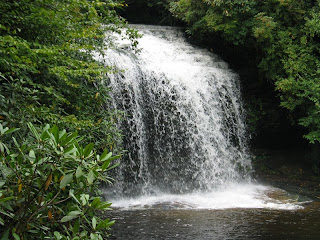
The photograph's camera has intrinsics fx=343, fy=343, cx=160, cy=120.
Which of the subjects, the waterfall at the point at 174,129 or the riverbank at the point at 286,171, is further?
the riverbank at the point at 286,171

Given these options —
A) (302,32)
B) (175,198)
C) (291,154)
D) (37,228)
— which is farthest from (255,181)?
(37,228)

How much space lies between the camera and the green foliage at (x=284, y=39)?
955 cm

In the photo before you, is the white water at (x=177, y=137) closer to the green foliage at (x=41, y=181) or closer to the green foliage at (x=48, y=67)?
the green foliage at (x=48, y=67)

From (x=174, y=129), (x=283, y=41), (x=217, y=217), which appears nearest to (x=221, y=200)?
(x=217, y=217)

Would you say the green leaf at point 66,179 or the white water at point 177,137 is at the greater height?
the green leaf at point 66,179

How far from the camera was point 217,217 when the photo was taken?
275 inches

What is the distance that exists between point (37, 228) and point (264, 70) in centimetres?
914

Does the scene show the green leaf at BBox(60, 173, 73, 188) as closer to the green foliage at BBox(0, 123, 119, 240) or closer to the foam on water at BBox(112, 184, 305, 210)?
the green foliage at BBox(0, 123, 119, 240)

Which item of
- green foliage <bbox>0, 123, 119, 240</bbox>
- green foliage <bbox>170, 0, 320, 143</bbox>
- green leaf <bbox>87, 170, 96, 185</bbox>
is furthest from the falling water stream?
green leaf <bbox>87, 170, 96, 185</bbox>

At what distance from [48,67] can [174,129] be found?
534 cm

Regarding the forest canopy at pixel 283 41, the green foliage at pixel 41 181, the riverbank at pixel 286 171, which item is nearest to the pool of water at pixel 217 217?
the riverbank at pixel 286 171

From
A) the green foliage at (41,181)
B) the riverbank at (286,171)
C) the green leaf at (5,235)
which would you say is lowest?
the riverbank at (286,171)

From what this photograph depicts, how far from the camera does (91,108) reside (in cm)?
633

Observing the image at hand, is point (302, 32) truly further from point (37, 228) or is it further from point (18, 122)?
point (37, 228)
